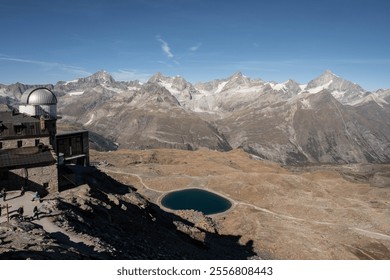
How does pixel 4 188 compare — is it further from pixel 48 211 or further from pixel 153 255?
pixel 153 255

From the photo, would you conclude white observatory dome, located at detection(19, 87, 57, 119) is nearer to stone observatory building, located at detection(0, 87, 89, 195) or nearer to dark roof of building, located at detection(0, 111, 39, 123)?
stone observatory building, located at detection(0, 87, 89, 195)

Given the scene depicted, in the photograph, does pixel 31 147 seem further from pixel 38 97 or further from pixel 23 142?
pixel 38 97

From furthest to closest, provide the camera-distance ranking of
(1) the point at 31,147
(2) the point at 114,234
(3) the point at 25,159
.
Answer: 1. (1) the point at 31,147
2. (3) the point at 25,159
3. (2) the point at 114,234

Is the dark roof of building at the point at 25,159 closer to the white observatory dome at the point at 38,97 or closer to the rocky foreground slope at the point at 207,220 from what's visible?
the rocky foreground slope at the point at 207,220

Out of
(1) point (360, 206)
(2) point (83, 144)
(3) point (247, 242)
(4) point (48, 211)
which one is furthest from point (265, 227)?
(4) point (48, 211)

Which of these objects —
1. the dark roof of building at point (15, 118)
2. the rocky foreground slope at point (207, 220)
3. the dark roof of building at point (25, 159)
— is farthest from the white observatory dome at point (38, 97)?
the rocky foreground slope at point (207, 220)

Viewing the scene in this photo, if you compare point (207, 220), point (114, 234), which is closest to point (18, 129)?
point (114, 234)
